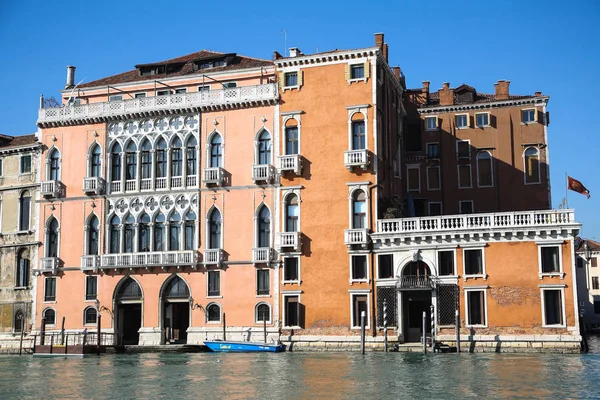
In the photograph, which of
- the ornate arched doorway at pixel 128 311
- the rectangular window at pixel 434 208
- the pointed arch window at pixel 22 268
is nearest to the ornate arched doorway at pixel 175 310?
the ornate arched doorway at pixel 128 311

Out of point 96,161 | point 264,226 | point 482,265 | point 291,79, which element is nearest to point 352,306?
point 264,226

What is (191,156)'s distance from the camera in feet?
129

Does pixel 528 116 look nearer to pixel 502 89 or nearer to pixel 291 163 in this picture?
pixel 502 89

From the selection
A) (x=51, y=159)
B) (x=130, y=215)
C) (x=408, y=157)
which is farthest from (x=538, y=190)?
(x=51, y=159)

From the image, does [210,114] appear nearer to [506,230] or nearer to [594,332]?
[506,230]

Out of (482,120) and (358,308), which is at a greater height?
(482,120)

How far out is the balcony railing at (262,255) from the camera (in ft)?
120

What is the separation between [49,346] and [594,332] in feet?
131

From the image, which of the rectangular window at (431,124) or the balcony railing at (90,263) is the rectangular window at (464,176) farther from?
the balcony railing at (90,263)

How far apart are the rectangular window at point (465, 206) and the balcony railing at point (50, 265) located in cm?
2003

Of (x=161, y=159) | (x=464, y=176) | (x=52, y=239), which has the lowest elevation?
(x=52, y=239)

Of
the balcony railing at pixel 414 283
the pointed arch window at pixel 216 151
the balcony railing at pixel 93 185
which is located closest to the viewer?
the balcony railing at pixel 414 283

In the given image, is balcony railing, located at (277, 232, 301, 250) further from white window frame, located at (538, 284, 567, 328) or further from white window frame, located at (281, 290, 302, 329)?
white window frame, located at (538, 284, 567, 328)

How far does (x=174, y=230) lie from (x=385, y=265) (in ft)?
32.9
